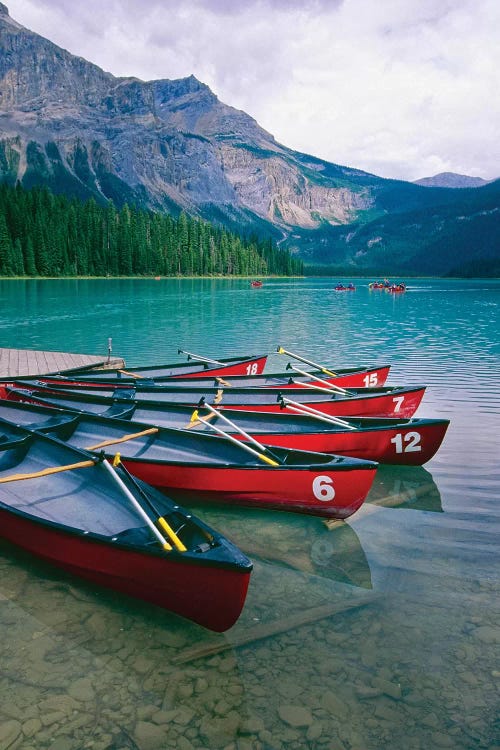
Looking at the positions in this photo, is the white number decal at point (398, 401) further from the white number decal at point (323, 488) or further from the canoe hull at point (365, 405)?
the white number decal at point (323, 488)

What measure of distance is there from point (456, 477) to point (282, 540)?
531cm

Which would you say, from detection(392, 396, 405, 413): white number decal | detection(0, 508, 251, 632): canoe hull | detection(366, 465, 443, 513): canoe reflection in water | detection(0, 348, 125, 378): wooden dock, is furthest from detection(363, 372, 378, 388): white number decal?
detection(0, 508, 251, 632): canoe hull

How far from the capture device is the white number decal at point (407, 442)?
37.9 ft

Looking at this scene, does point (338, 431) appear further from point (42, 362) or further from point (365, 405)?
point (42, 362)

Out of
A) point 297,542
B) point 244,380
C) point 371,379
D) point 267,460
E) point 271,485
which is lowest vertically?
point 297,542

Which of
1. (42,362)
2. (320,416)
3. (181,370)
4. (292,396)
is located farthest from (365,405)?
(42,362)

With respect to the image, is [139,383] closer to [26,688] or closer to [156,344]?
[26,688]

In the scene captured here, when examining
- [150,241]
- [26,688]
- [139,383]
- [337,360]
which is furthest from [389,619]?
[150,241]

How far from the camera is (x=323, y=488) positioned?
893cm

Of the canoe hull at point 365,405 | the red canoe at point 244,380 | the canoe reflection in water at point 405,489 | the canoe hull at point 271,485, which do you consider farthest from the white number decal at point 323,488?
the red canoe at point 244,380

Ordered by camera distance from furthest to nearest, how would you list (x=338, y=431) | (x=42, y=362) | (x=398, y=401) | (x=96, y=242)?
1. (x=96, y=242)
2. (x=42, y=362)
3. (x=398, y=401)
4. (x=338, y=431)

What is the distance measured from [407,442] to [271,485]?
4.03 meters

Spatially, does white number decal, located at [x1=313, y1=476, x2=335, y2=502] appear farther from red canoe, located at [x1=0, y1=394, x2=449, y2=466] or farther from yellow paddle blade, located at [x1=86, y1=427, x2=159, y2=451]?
yellow paddle blade, located at [x1=86, y1=427, x2=159, y2=451]

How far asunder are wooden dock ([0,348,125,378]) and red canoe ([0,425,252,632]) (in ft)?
39.1
